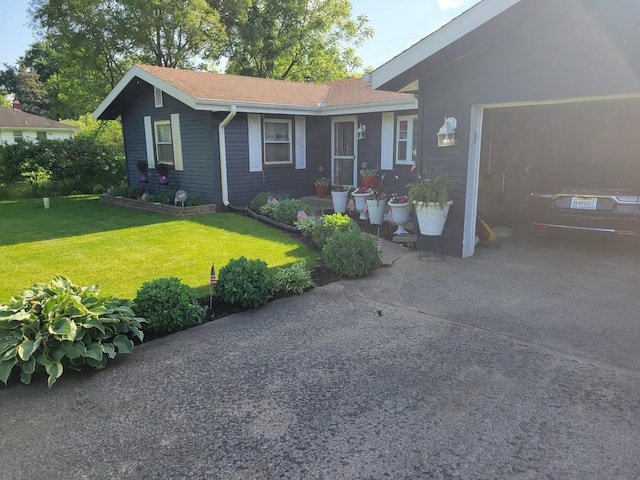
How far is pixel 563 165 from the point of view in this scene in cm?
908

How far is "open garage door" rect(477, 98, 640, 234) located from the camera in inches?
245

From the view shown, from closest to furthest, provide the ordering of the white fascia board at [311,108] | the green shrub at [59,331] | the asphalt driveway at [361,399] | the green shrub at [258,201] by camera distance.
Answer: the asphalt driveway at [361,399]
the green shrub at [59,331]
the white fascia board at [311,108]
the green shrub at [258,201]

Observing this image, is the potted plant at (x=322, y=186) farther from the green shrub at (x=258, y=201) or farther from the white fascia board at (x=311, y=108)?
the green shrub at (x=258, y=201)

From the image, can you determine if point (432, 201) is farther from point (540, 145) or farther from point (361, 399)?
point (540, 145)

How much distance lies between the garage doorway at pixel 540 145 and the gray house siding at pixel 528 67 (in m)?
1.41

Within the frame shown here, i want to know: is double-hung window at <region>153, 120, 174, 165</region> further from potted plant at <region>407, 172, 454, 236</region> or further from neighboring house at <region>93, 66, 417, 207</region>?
potted plant at <region>407, 172, 454, 236</region>

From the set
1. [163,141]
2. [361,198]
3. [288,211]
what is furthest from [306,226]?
[163,141]

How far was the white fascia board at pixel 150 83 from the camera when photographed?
9977 millimetres

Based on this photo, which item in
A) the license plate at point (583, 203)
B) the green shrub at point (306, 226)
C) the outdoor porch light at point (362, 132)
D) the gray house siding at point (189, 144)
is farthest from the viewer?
the outdoor porch light at point (362, 132)

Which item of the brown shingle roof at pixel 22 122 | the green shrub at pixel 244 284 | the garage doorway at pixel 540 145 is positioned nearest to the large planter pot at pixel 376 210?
the garage doorway at pixel 540 145

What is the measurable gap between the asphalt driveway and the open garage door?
1.88 meters

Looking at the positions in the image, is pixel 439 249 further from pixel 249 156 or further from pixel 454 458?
pixel 249 156

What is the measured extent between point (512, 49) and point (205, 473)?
5.76 metres

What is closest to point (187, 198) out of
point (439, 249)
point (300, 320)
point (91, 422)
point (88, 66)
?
point (439, 249)
